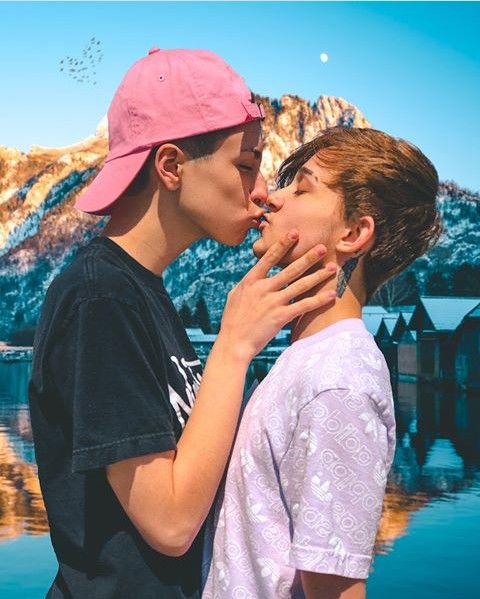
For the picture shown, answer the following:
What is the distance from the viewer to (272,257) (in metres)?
2.50

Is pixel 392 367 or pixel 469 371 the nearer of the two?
pixel 469 371

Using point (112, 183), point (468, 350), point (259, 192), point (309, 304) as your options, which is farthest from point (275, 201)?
point (468, 350)

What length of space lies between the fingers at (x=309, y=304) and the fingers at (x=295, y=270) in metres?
0.06

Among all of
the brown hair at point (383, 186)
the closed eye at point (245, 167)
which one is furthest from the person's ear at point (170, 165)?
the brown hair at point (383, 186)

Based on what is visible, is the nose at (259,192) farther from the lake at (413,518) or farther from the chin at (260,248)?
the lake at (413,518)

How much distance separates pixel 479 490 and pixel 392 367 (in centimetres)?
3165

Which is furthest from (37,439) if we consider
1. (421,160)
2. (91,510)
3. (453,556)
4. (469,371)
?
(469,371)

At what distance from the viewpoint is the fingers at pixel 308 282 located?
8.03ft

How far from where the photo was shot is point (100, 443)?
2.21 metres

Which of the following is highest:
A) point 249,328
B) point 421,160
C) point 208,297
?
point 421,160

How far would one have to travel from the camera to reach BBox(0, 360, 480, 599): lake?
17750 millimetres

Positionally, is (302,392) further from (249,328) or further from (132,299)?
(132,299)

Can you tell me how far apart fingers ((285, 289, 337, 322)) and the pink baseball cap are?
0.52 m

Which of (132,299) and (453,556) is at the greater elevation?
(132,299)
